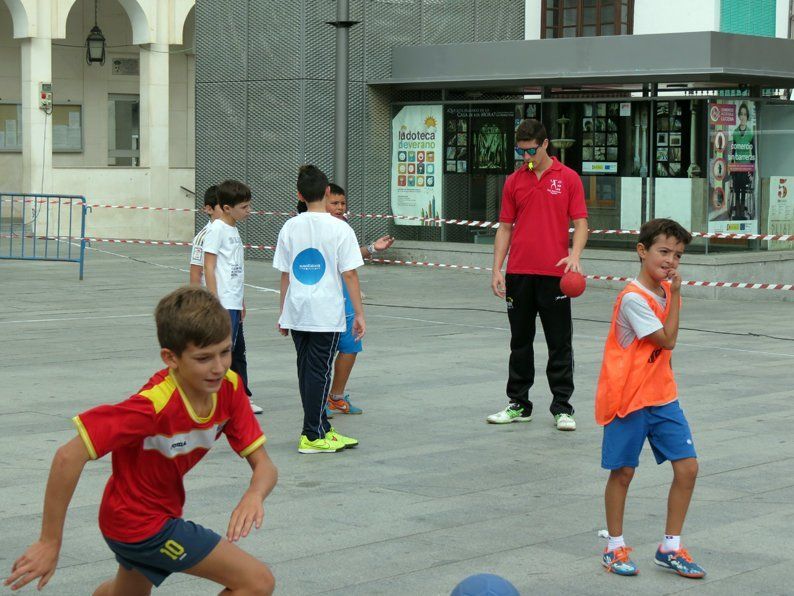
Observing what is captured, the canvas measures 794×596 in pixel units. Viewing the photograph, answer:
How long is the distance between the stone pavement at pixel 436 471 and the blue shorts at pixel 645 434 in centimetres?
45

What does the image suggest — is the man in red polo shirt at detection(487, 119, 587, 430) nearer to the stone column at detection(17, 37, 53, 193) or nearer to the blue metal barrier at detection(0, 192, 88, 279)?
the blue metal barrier at detection(0, 192, 88, 279)

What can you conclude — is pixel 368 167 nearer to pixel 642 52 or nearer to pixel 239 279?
pixel 642 52

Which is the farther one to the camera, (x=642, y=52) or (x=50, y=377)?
(x=642, y=52)

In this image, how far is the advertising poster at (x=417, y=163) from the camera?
70.3ft

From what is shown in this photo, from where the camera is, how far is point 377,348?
39.5 feet

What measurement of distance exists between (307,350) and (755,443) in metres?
2.67

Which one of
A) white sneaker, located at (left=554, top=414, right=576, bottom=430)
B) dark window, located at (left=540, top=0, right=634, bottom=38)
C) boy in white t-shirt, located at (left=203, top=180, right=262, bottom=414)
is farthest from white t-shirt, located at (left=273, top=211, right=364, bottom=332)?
dark window, located at (left=540, top=0, right=634, bottom=38)

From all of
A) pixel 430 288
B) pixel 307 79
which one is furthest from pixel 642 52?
pixel 307 79

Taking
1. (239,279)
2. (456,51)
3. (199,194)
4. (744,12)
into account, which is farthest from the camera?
(744,12)

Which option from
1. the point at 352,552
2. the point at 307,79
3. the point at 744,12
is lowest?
the point at 352,552

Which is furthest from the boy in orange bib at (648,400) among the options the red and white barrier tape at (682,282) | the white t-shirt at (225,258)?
the red and white barrier tape at (682,282)

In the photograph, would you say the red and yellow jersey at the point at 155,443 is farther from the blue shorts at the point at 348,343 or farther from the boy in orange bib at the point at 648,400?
the blue shorts at the point at 348,343

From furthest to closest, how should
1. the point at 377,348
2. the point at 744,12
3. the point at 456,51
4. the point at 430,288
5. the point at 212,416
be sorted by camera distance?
the point at 744,12
the point at 456,51
the point at 430,288
the point at 377,348
the point at 212,416

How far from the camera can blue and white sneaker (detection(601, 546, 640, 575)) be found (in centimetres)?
536
